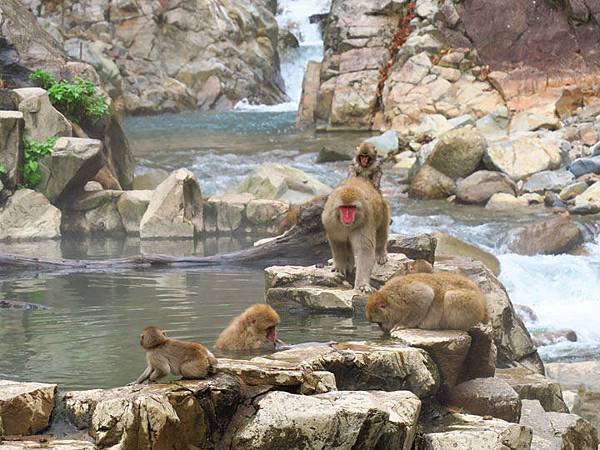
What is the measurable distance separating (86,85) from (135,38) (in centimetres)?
1433

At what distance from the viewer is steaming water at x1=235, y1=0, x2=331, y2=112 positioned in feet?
112

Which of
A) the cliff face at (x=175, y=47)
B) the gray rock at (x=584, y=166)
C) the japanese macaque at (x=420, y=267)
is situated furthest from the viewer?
the cliff face at (x=175, y=47)

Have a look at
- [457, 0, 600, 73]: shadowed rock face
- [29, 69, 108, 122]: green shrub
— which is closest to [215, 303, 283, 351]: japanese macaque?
[29, 69, 108, 122]: green shrub

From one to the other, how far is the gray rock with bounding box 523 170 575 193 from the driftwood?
818 centimetres

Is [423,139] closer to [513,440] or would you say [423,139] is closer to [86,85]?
[86,85]

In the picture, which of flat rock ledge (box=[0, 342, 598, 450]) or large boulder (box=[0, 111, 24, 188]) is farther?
large boulder (box=[0, 111, 24, 188])

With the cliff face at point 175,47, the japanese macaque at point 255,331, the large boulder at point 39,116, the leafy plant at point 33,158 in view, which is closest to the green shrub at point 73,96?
the large boulder at point 39,116

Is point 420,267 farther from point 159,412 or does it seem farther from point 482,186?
point 482,186

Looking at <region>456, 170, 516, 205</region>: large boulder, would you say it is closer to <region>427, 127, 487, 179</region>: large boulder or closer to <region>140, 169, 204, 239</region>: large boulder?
<region>427, 127, 487, 179</region>: large boulder

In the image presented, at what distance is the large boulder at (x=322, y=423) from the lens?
5.41 meters

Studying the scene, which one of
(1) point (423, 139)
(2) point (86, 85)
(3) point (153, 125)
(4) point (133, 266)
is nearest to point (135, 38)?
(3) point (153, 125)

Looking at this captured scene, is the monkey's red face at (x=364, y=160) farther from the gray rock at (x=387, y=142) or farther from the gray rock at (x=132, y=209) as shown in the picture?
the gray rock at (x=387, y=142)

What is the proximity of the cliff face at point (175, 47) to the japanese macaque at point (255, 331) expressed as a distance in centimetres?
2354

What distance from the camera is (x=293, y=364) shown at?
6.16m
